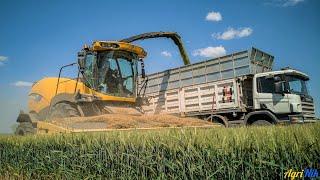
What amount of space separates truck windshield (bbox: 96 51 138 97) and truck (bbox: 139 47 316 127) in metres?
0.55

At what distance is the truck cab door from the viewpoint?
10.8 m

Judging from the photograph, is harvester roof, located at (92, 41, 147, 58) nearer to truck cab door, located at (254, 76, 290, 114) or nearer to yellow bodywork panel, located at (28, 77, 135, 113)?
yellow bodywork panel, located at (28, 77, 135, 113)

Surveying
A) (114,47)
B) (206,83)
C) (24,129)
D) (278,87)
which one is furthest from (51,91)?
(278,87)

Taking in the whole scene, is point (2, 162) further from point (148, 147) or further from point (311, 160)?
point (311, 160)

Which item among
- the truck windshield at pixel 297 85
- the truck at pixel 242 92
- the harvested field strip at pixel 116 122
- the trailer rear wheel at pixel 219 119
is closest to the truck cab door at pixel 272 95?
the truck at pixel 242 92

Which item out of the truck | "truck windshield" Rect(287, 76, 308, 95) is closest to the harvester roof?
the truck

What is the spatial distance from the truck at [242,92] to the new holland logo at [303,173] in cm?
808

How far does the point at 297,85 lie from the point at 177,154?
8659mm

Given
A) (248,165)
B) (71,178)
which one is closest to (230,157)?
(248,165)

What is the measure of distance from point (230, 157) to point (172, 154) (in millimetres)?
888

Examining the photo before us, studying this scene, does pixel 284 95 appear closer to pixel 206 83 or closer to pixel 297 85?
pixel 297 85

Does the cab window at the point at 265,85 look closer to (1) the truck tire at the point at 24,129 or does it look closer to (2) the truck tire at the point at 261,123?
(2) the truck tire at the point at 261,123

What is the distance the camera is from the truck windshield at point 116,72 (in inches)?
400

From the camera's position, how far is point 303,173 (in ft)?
9.58
